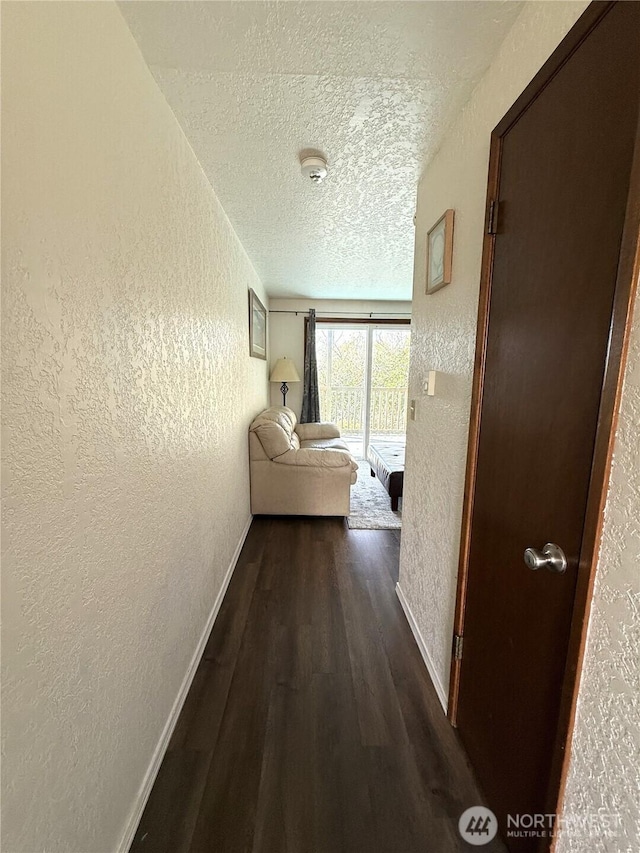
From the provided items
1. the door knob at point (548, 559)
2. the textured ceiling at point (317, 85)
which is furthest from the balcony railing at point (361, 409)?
the door knob at point (548, 559)

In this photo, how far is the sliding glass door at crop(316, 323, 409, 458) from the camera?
5113 millimetres

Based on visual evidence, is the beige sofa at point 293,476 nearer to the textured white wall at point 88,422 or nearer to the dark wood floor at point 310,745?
the dark wood floor at point 310,745

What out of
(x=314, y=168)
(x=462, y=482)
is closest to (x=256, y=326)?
(x=314, y=168)

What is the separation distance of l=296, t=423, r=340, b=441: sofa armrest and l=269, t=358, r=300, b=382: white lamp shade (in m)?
0.70

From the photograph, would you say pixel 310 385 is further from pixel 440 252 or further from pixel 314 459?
pixel 440 252

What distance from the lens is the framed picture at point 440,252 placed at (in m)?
1.38

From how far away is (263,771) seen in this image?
1173 mm

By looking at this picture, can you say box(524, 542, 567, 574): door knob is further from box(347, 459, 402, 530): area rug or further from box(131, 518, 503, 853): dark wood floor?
box(347, 459, 402, 530): area rug

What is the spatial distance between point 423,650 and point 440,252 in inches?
72.5

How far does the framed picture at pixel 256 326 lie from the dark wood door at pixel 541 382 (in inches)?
98.0

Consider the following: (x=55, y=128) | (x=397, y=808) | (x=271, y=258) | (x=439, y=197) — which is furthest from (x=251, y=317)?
(x=397, y=808)

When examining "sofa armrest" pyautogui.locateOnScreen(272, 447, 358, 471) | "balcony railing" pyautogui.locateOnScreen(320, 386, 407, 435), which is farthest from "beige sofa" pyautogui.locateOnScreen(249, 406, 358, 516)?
"balcony railing" pyautogui.locateOnScreen(320, 386, 407, 435)

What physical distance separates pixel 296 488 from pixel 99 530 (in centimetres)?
227

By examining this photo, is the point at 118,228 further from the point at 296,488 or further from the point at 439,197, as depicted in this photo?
the point at 296,488
